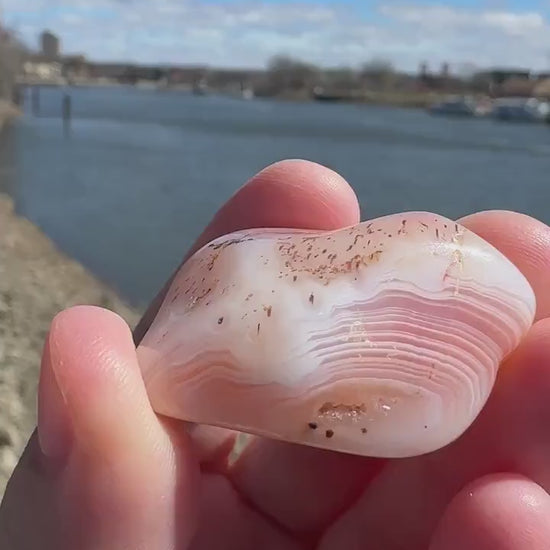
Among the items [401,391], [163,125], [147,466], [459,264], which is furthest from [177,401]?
[163,125]

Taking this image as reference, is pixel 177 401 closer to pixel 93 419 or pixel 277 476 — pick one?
pixel 93 419

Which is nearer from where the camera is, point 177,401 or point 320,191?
point 177,401

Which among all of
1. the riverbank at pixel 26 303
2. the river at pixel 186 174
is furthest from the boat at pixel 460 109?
the riverbank at pixel 26 303

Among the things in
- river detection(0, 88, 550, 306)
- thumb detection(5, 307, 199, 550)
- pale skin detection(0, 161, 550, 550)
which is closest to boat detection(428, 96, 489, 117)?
river detection(0, 88, 550, 306)

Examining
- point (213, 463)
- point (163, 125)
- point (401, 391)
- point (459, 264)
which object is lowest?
point (163, 125)

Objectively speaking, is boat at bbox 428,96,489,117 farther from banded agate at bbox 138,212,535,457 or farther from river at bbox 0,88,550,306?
banded agate at bbox 138,212,535,457

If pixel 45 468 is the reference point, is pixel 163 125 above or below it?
below

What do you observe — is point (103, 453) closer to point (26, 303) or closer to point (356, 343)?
point (356, 343)

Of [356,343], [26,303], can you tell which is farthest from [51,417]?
[26,303]
